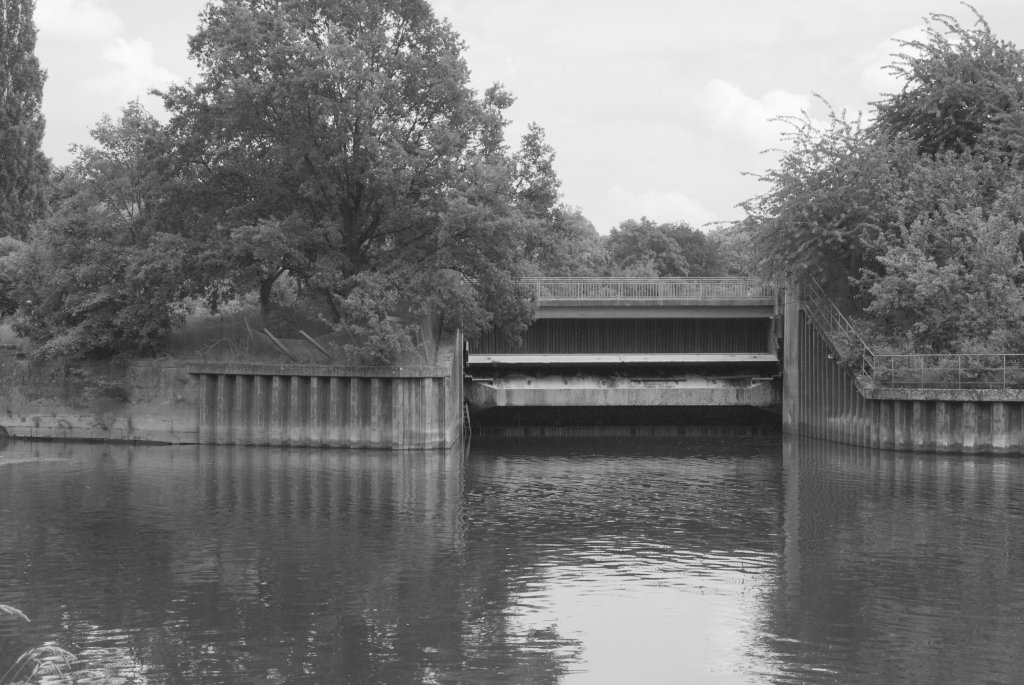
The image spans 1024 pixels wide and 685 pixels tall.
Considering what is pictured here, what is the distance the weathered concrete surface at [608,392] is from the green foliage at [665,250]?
55.1 metres

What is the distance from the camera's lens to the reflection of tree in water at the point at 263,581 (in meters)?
17.8

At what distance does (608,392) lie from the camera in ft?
182

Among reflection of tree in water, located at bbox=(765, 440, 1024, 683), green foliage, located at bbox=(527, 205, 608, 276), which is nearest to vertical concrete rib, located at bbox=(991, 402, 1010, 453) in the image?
reflection of tree in water, located at bbox=(765, 440, 1024, 683)

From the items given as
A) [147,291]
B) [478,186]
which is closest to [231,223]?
[147,291]

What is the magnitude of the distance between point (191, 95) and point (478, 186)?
12.5 m

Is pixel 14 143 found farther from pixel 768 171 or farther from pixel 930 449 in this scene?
pixel 930 449

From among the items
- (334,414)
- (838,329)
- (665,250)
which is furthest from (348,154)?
(665,250)

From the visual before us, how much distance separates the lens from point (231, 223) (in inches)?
2002

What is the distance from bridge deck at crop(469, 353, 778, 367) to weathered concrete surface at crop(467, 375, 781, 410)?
28.1 inches

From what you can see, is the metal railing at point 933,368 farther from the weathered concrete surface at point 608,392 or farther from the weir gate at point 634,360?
the weir gate at point 634,360

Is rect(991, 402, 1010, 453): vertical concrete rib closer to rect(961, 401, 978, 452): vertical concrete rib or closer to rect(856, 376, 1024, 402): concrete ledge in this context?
rect(856, 376, 1024, 402): concrete ledge

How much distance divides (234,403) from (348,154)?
10714 mm

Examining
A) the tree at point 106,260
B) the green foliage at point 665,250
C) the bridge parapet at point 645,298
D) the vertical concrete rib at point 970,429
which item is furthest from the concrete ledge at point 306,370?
the green foliage at point 665,250

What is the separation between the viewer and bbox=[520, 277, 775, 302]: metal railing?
59062mm
